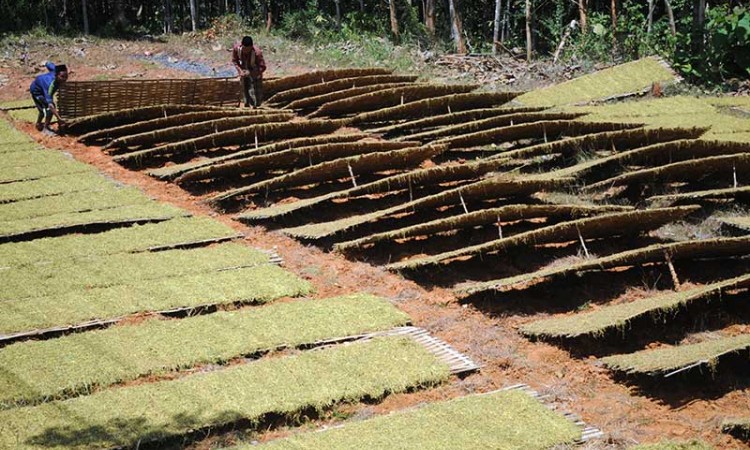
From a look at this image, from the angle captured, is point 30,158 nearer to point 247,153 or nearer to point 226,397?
point 247,153

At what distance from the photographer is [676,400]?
29.1 ft

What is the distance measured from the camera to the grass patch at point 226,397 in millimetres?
7918

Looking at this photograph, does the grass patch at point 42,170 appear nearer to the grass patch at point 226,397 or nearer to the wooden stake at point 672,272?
the grass patch at point 226,397

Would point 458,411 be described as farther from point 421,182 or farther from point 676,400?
point 421,182

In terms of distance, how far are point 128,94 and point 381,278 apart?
910 centimetres

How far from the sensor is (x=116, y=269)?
12.0 metres

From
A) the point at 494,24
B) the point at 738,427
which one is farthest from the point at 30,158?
the point at 494,24

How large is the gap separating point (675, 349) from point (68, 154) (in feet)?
40.3

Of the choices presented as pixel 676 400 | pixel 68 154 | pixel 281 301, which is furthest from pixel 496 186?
pixel 68 154

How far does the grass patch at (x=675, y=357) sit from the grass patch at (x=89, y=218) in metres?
7.46

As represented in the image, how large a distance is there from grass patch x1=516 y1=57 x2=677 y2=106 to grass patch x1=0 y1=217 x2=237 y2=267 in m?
Answer: 9.19

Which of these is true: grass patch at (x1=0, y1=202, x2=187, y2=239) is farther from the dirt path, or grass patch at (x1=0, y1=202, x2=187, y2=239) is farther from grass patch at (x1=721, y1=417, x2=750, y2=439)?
grass patch at (x1=721, y1=417, x2=750, y2=439)

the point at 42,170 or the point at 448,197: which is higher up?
the point at 42,170

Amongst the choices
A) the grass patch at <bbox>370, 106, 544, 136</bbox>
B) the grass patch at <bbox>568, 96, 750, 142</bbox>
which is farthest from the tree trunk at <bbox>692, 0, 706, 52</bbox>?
the grass patch at <bbox>370, 106, 544, 136</bbox>
